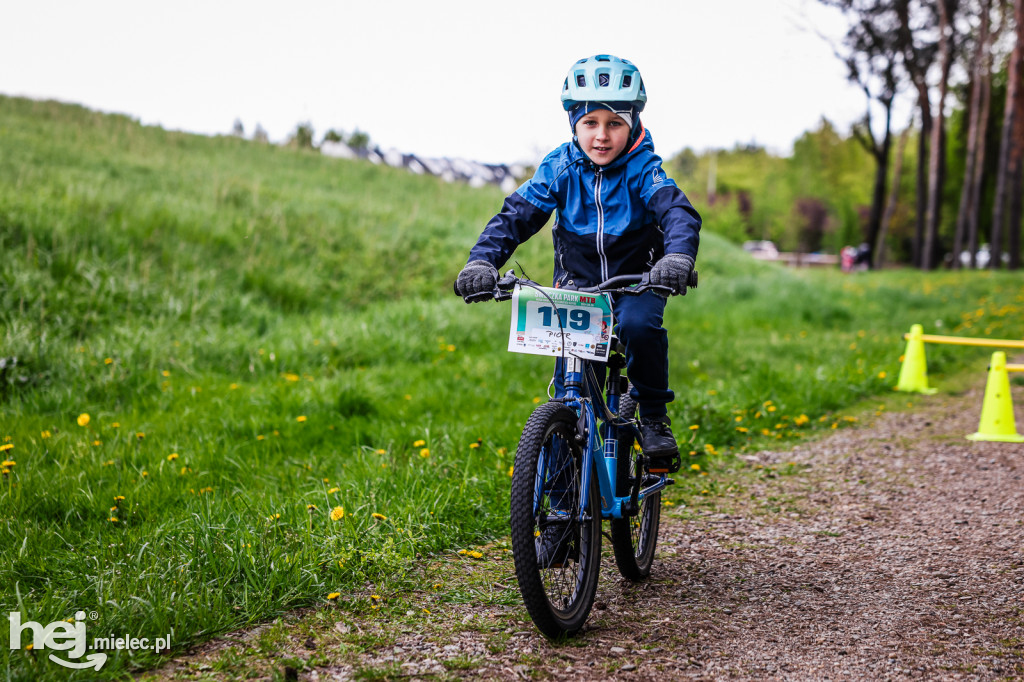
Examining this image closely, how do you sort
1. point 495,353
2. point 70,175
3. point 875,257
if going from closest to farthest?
point 495,353 < point 70,175 < point 875,257

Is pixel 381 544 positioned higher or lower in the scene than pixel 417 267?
lower

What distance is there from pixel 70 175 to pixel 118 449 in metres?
8.37

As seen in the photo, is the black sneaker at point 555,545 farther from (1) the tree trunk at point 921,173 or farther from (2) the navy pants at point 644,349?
(1) the tree trunk at point 921,173

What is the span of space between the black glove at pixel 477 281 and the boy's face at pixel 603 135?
2.34ft

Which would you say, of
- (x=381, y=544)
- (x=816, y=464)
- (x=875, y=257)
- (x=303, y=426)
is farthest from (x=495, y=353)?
(x=875, y=257)

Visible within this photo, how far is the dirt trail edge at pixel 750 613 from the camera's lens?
267 cm

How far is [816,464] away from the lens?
552cm

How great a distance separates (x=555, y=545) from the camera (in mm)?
2873

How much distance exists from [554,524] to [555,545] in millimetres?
97

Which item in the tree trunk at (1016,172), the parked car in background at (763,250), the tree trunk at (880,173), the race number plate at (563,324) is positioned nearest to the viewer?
the race number plate at (563,324)

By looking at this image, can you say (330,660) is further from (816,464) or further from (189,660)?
(816,464)

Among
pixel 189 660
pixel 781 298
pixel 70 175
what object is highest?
pixel 70 175

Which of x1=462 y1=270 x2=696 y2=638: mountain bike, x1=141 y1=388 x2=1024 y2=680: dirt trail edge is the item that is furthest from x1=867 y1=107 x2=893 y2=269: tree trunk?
x1=462 y1=270 x2=696 y2=638: mountain bike

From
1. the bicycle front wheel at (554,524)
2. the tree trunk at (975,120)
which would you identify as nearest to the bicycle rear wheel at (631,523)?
the bicycle front wheel at (554,524)
